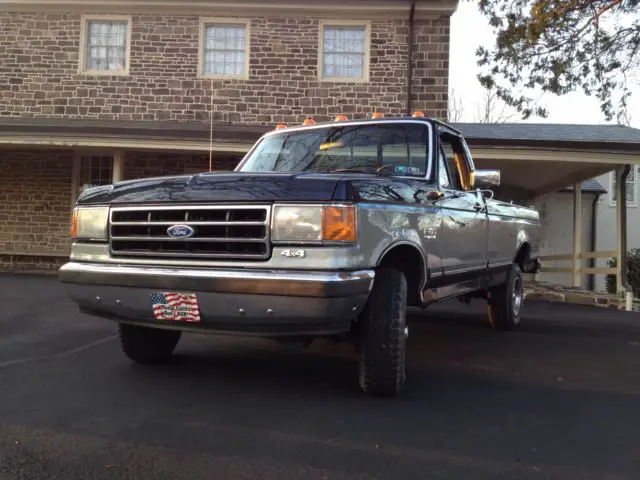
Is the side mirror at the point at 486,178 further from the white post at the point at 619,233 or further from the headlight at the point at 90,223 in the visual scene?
the white post at the point at 619,233

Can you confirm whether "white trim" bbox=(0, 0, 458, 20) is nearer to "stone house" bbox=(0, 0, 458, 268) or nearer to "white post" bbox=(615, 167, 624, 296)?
"stone house" bbox=(0, 0, 458, 268)

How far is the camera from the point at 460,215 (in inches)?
189

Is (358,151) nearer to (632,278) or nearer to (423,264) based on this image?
(423,264)

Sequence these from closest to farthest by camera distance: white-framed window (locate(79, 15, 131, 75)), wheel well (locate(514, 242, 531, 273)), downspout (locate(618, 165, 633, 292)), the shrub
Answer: wheel well (locate(514, 242, 531, 273)) → downspout (locate(618, 165, 633, 292)) → white-framed window (locate(79, 15, 131, 75)) → the shrub

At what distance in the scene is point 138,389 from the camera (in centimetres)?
390

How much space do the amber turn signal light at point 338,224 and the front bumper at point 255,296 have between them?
0.20 meters

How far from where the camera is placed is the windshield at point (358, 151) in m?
4.51

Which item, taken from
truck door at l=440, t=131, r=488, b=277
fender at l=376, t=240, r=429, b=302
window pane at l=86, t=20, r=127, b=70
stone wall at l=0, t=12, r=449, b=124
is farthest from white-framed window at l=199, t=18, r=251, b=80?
fender at l=376, t=240, r=429, b=302

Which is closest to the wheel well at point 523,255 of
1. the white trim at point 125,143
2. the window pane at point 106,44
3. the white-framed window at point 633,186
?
the white trim at point 125,143

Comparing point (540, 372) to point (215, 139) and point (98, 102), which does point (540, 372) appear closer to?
point (215, 139)

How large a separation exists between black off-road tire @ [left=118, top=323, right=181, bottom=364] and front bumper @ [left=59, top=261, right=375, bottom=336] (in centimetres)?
83

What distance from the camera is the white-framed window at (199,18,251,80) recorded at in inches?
525

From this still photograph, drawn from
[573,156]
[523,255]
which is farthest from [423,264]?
[573,156]

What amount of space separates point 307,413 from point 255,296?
2.66 feet
